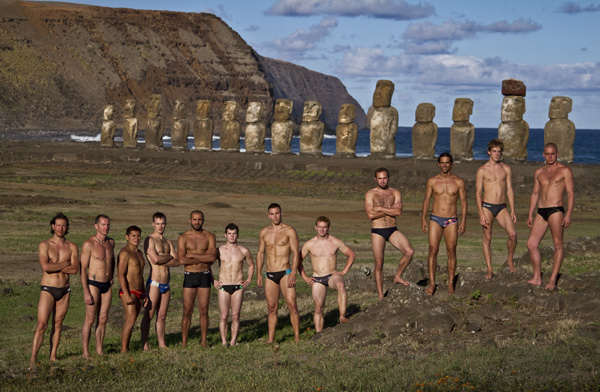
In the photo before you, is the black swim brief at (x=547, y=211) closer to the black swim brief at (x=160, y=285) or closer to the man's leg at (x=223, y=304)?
the man's leg at (x=223, y=304)

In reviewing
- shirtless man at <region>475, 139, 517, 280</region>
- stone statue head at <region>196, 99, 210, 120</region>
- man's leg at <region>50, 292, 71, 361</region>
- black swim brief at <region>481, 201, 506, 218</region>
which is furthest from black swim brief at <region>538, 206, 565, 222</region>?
stone statue head at <region>196, 99, 210, 120</region>

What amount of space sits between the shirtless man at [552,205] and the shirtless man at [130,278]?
15.7 feet

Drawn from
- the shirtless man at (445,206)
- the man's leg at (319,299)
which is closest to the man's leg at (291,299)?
the man's leg at (319,299)

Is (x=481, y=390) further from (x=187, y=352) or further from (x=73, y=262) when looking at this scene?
(x=73, y=262)

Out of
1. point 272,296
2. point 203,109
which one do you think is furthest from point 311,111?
point 272,296

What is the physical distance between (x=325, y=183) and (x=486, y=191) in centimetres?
2293

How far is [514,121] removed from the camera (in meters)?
33.8

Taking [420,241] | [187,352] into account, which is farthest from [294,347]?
[420,241]

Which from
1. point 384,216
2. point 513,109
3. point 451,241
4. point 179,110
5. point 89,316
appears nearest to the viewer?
point 89,316

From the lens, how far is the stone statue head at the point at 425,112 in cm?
3584

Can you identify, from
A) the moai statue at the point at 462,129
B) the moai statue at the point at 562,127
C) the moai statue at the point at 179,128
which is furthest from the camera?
the moai statue at the point at 179,128

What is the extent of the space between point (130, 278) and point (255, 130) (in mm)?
32651

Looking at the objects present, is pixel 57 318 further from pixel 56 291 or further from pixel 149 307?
pixel 149 307

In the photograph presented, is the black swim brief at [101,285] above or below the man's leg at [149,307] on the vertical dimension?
above
